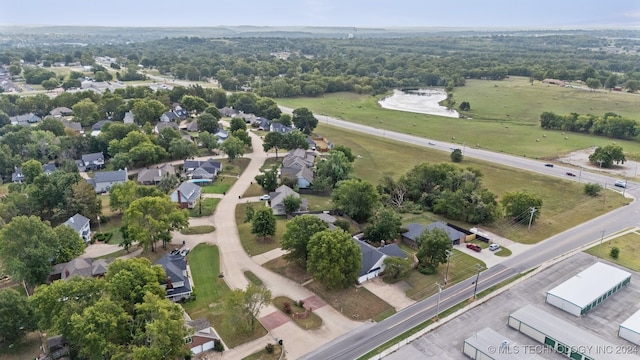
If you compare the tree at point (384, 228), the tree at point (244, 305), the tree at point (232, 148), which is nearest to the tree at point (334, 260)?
the tree at point (244, 305)

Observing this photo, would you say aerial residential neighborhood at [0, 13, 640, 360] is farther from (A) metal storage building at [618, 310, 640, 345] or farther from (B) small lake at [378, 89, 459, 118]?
(B) small lake at [378, 89, 459, 118]

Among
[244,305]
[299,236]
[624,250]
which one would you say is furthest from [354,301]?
[624,250]

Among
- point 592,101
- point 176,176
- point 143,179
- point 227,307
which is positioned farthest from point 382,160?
point 592,101

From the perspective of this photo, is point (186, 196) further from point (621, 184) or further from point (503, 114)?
point (503, 114)

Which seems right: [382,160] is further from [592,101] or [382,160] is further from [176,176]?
[592,101]

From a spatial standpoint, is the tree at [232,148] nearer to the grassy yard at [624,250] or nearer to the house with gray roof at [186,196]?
the house with gray roof at [186,196]

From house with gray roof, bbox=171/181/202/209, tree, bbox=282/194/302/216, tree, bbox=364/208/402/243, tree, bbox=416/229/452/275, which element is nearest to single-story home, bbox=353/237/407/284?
tree, bbox=416/229/452/275
